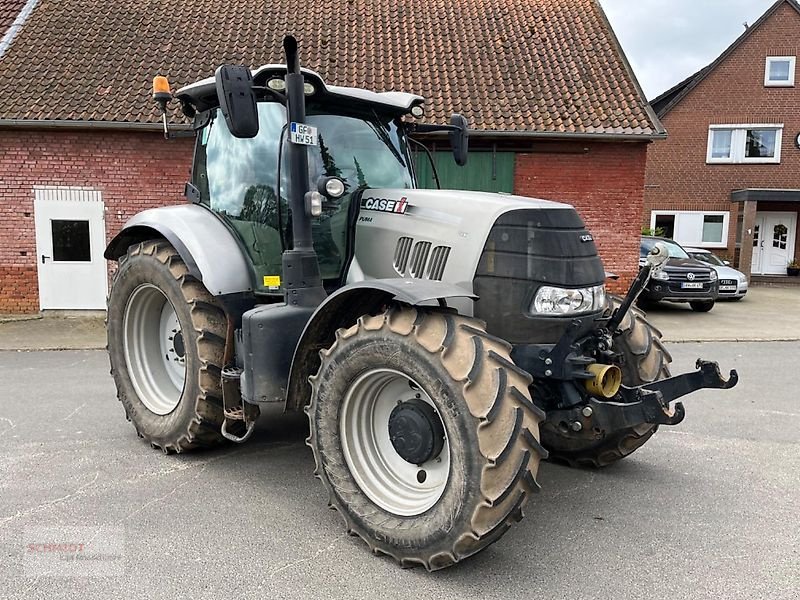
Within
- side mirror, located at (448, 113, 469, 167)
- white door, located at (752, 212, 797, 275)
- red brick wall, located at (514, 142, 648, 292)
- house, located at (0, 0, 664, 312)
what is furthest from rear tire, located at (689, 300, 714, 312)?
white door, located at (752, 212, 797, 275)

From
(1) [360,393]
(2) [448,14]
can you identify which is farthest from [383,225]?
(2) [448,14]

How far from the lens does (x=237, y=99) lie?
125 inches

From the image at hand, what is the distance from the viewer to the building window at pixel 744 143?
2181cm

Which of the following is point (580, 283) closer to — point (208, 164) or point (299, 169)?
point (299, 169)

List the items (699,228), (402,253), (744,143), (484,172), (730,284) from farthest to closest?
(699,228) < (744,143) < (730,284) < (484,172) < (402,253)

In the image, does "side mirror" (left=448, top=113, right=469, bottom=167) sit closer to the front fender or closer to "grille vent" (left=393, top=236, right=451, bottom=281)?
"grille vent" (left=393, top=236, right=451, bottom=281)

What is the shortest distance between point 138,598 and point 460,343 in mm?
1723

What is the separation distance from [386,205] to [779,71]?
77.4 feet

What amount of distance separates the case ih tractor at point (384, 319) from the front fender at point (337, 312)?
1cm

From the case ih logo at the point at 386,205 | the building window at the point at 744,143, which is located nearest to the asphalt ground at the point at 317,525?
the case ih logo at the point at 386,205

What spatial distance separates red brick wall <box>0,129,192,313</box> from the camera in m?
10.7

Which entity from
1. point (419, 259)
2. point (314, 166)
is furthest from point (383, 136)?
point (419, 259)

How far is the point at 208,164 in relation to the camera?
14.1 feet

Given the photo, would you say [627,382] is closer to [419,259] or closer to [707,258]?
[419,259]
